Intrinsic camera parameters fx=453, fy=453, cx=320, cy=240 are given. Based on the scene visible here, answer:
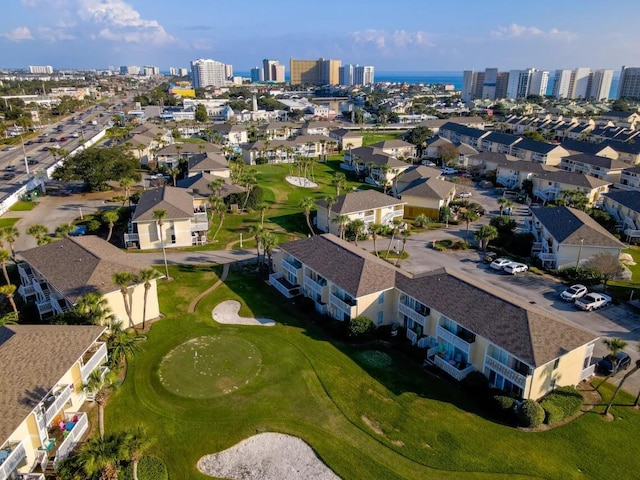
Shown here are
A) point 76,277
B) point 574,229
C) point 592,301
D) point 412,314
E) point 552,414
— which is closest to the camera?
point 552,414

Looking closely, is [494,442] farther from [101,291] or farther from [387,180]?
[387,180]

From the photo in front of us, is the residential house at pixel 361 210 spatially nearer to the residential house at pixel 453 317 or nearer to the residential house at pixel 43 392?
the residential house at pixel 453 317

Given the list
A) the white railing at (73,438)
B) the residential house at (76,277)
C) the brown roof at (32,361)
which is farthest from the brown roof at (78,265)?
the white railing at (73,438)

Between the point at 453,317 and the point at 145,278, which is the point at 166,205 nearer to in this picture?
the point at 145,278

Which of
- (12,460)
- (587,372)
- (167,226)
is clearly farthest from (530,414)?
(167,226)

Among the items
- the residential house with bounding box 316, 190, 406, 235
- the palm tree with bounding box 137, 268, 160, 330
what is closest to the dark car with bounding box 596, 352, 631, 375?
the residential house with bounding box 316, 190, 406, 235

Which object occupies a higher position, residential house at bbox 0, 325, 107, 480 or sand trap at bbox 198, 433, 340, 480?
residential house at bbox 0, 325, 107, 480

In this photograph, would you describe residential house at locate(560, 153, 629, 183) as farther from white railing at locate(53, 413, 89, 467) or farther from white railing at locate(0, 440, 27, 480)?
white railing at locate(0, 440, 27, 480)
